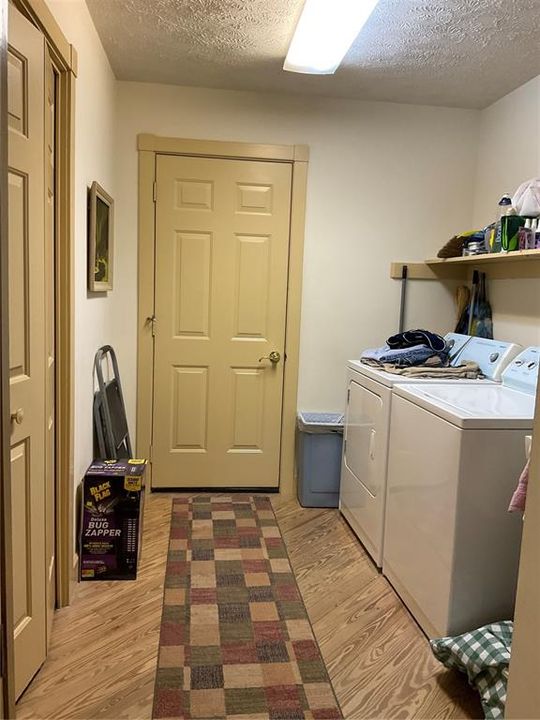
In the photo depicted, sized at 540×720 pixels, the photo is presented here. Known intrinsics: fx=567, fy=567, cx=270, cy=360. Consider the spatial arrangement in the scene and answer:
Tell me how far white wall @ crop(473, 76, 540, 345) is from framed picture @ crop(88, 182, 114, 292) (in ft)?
7.08

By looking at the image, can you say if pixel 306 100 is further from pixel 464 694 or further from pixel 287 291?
pixel 464 694

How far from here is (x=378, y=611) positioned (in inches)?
92.2

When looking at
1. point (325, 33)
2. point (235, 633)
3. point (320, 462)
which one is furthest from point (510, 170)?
point (235, 633)

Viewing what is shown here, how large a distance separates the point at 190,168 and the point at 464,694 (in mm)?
2887

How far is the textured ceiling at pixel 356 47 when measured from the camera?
2.32m

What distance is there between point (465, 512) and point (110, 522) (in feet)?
4.78

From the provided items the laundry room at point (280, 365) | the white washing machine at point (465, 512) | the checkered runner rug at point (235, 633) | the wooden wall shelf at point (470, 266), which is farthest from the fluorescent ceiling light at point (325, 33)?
the checkered runner rug at point (235, 633)

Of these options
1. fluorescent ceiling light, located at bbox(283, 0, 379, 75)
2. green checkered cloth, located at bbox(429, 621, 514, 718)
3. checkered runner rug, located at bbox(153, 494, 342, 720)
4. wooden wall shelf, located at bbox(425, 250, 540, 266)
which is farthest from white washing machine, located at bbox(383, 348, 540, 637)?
fluorescent ceiling light, located at bbox(283, 0, 379, 75)

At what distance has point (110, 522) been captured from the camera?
2441mm

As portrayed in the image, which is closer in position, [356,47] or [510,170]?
[356,47]

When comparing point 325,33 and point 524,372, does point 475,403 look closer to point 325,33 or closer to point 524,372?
point 524,372

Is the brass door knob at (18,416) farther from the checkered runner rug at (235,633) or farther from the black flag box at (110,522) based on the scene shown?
the checkered runner rug at (235,633)

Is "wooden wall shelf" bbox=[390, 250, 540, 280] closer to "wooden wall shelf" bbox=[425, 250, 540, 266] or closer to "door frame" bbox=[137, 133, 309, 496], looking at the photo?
"wooden wall shelf" bbox=[425, 250, 540, 266]

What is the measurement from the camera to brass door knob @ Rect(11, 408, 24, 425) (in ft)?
5.20
